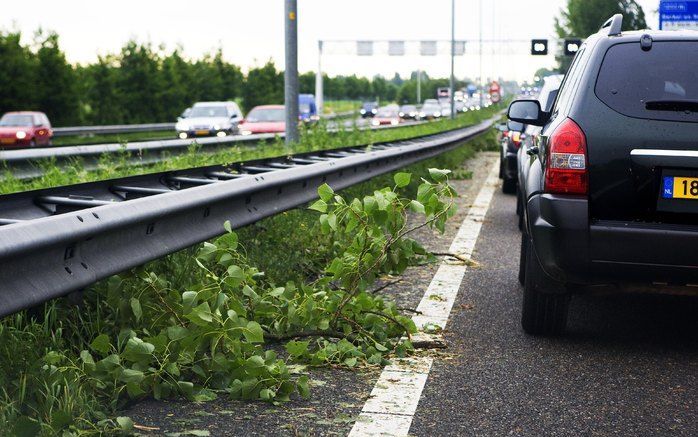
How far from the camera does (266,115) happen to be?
37094mm

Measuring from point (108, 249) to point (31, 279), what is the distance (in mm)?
647

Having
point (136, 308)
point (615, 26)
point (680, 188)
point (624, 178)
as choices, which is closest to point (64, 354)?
point (136, 308)

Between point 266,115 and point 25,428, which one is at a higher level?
point 25,428

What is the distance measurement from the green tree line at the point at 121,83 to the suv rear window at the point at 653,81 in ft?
152

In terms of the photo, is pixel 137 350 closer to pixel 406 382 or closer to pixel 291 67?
pixel 406 382

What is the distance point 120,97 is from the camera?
202 feet

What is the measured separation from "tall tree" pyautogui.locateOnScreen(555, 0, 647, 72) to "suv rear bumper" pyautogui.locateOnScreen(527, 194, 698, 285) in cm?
9684

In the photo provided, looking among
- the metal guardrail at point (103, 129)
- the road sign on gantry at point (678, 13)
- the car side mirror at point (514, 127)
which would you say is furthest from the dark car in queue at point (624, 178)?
the metal guardrail at point (103, 129)

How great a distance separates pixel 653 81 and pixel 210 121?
3116cm

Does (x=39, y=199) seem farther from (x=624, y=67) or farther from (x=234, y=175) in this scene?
(x=624, y=67)

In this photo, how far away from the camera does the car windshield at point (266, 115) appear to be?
36.8 metres

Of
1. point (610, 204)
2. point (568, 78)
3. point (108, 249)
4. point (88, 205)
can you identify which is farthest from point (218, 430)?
point (568, 78)

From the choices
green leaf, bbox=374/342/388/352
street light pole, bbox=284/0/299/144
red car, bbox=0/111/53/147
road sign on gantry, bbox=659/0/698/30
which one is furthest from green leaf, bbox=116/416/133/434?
road sign on gantry, bbox=659/0/698/30

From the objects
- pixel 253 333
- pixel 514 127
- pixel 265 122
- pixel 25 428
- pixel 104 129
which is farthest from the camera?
pixel 104 129
